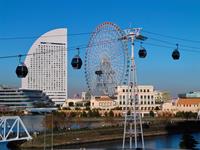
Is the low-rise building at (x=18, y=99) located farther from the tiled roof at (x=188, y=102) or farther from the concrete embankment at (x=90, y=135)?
the concrete embankment at (x=90, y=135)

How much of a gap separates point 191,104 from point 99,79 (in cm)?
2666

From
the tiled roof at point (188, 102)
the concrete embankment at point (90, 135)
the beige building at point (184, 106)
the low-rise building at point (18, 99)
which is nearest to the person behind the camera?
the concrete embankment at point (90, 135)

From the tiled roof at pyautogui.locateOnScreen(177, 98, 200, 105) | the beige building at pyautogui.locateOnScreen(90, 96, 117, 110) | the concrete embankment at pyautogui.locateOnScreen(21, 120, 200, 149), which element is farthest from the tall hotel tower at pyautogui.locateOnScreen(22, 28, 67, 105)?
the concrete embankment at pyautogui.locateOnScreen(21, 120, 200, 149)

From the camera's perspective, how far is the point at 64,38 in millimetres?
113062

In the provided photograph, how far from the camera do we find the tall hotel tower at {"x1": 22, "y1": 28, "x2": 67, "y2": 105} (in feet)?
354

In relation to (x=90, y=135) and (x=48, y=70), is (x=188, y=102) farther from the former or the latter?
(x=48, y=70)

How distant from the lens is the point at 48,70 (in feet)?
363

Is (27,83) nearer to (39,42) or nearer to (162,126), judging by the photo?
(39,42)

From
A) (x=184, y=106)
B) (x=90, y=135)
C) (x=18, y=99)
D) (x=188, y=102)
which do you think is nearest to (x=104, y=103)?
(x=184, y=106)

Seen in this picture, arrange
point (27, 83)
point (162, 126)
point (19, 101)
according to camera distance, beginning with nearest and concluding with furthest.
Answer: point (162, 126) → point (19, 101) → point (27, 83)

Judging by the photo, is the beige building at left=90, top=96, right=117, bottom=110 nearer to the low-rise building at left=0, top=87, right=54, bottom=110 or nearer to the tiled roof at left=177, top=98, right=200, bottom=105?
the tiled roof at left=177, top=98, right=200, bottom=105

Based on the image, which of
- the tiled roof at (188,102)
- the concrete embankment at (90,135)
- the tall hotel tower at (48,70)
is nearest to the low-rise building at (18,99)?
the tall hotel tower at (48,70)

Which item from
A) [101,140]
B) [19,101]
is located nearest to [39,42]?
[19,101]

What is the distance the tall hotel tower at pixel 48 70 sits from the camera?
354 ft
